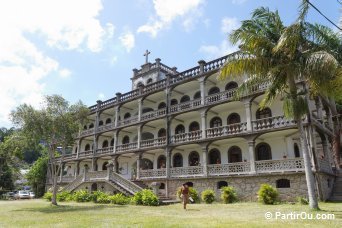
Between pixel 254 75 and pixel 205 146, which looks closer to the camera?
pixel 254 75

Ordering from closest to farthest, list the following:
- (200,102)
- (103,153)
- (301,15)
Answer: (301,15)
(200,102)
(103,153)

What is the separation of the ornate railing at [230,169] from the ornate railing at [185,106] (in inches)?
237

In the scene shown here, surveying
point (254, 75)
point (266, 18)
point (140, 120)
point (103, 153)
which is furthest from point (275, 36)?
point (103, 153)

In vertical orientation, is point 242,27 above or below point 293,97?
above

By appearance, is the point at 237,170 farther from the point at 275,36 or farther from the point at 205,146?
the point at 275,36

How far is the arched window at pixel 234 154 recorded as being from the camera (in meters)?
24.7

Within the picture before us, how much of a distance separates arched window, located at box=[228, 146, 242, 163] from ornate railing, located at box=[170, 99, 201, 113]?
4.99 meters

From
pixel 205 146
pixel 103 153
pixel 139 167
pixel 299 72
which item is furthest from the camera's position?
pixel 103 153

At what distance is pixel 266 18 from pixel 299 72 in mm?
3145

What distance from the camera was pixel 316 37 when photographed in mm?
13734

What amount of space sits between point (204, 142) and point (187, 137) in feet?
6.90

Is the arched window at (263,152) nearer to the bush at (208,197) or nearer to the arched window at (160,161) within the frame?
the bush at (208,197)

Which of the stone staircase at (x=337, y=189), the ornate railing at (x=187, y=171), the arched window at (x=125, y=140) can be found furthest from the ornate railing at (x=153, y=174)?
the stone staircase at (x=337, y=189)

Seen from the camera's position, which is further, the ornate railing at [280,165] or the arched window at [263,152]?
the arched window at [263,152]
